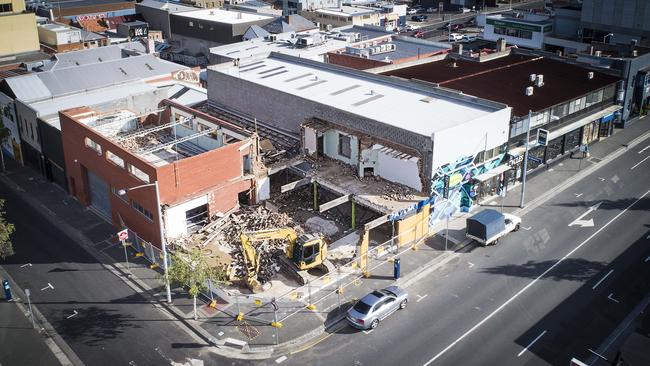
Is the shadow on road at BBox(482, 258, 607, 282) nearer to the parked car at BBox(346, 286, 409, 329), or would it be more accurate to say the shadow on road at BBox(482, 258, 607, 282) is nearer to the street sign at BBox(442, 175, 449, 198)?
the street sign at BBox(442, 175, 449, 198)

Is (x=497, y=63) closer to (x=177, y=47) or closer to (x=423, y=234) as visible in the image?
(x=423, y=234)

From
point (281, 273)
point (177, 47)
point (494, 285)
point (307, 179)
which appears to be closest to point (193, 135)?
point (307, 179)

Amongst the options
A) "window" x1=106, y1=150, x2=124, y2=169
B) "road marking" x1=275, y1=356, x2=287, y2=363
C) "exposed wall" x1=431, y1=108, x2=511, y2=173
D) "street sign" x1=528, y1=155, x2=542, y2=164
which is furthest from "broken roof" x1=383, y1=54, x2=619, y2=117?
"window" x1=106, y1=150, x2=124, y2=169

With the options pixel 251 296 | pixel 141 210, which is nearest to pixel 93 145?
pixel 141 210

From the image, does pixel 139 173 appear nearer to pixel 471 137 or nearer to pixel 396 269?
pixel 396 269

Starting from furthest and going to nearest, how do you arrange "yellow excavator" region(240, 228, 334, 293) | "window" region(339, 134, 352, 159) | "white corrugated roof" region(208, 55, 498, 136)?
"window" region(339, 134, 352, 159), "white corrugated roof" region(208, 55, 498, 136), "yellow excavator" region(240, 228, 334, 293)
